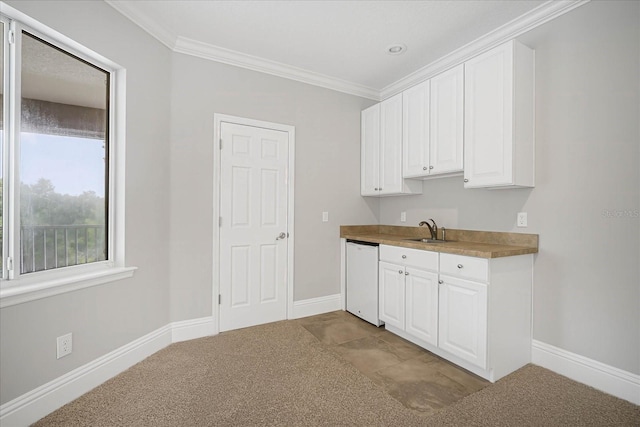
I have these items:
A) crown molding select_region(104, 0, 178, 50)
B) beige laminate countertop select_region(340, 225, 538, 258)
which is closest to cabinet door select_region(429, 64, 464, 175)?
beige laminate countertop select_region(340, 225, 538, 258)

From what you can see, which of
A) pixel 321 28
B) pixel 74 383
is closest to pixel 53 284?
pixel 74 383

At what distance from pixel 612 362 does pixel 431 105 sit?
238 cm

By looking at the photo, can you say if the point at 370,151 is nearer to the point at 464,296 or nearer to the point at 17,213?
the point at 464,296

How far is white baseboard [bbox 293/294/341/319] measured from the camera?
11.1ft

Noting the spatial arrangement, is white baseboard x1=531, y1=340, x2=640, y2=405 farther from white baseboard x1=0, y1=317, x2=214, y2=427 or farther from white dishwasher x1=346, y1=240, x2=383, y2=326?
white baseboard x1=0, y1=317, x2=214, y2=427

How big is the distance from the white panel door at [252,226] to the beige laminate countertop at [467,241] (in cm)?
92

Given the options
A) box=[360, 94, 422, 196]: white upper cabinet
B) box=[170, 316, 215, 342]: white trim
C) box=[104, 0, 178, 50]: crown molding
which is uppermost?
box=[104, 0, 178, 50]: crown molding

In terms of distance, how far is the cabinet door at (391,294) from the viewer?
2.80m

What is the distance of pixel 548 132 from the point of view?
2307 mm

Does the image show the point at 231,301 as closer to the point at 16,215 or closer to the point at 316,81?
the point at 16,215

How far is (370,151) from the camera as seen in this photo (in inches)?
145

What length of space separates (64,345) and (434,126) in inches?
130

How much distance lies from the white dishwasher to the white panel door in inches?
31.0

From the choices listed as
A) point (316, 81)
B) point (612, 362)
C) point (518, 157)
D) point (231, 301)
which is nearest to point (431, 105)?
point (518, 157)
